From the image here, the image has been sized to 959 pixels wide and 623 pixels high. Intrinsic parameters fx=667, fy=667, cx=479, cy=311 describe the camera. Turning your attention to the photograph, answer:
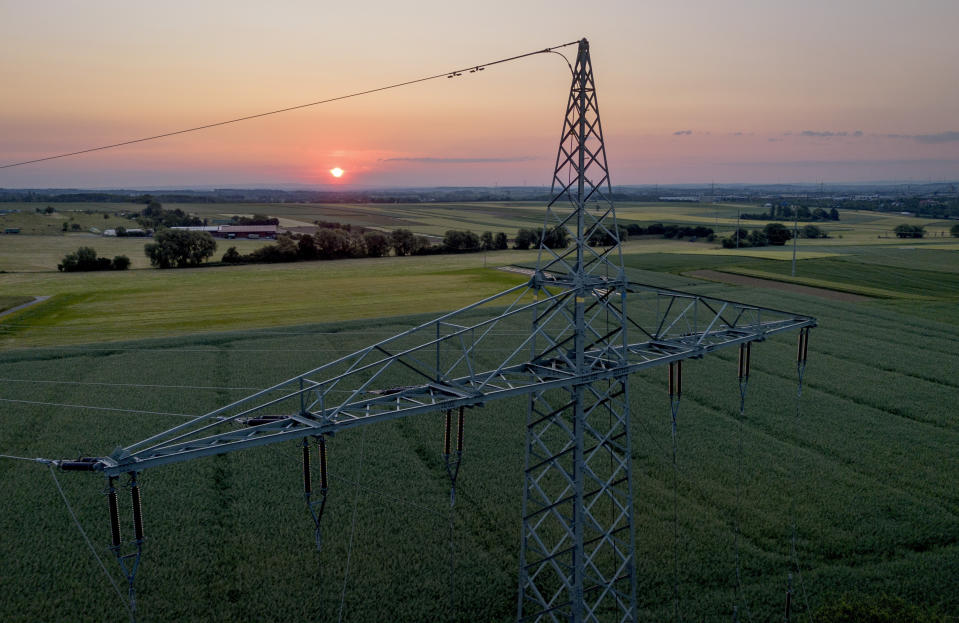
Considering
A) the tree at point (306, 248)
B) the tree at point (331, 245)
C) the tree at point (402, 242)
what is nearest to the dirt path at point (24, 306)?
the tree at point (306, 248)

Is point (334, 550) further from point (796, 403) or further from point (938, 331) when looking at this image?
point (938, 331)

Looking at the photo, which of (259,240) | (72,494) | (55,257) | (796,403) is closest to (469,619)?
(72,494)

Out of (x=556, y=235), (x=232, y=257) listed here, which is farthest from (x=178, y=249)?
(x=556, y=235)

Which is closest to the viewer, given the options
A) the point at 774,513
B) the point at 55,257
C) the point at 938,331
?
the point at 774,513

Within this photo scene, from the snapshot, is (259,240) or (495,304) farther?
(259,240)

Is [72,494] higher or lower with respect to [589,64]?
lower

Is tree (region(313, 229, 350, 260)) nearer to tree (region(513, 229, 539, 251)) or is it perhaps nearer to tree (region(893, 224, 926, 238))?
tree (region(513, 229, 539, 251))

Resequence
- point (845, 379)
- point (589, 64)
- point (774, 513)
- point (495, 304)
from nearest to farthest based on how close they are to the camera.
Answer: point (589, 64), point (774, 513), point (845, 379), point (495, 304)
